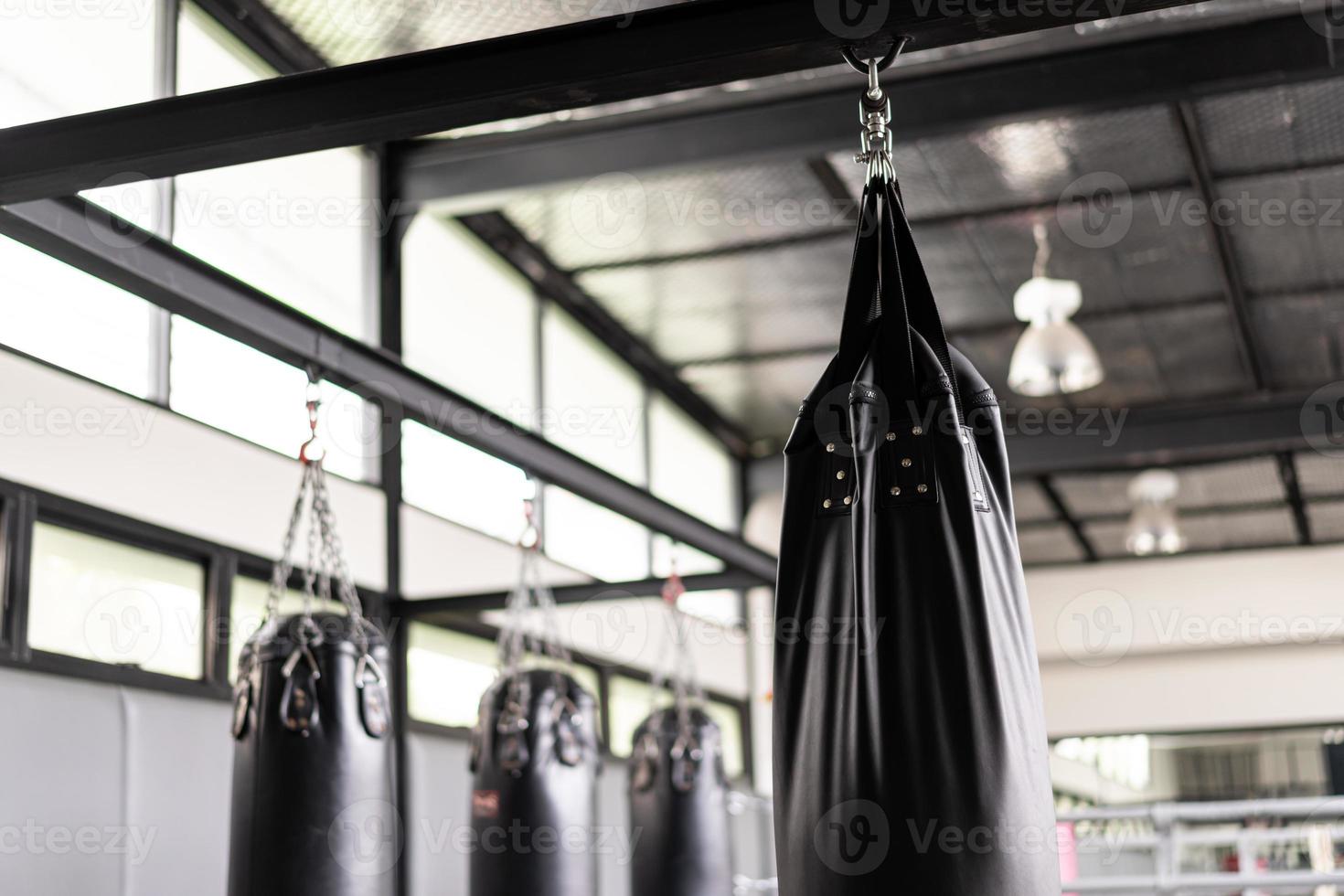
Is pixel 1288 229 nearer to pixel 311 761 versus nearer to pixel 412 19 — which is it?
pixel 412 19

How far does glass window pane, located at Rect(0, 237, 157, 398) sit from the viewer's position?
12.6 feet

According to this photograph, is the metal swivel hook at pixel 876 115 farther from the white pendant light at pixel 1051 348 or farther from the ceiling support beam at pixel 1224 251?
the white pendant light at pixel 1051 348

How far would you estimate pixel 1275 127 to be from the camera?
5.66 m

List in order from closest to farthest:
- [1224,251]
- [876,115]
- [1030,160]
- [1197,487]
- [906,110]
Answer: [876,115] → [906,110] → [1030,160] → [1224,251] → [1197,487]

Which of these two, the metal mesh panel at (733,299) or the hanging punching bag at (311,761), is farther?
the metal mesh panel at (733,299)

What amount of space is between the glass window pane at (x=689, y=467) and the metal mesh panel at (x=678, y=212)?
1.90 m

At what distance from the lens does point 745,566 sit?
15.9ft

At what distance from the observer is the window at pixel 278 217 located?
464 cm
